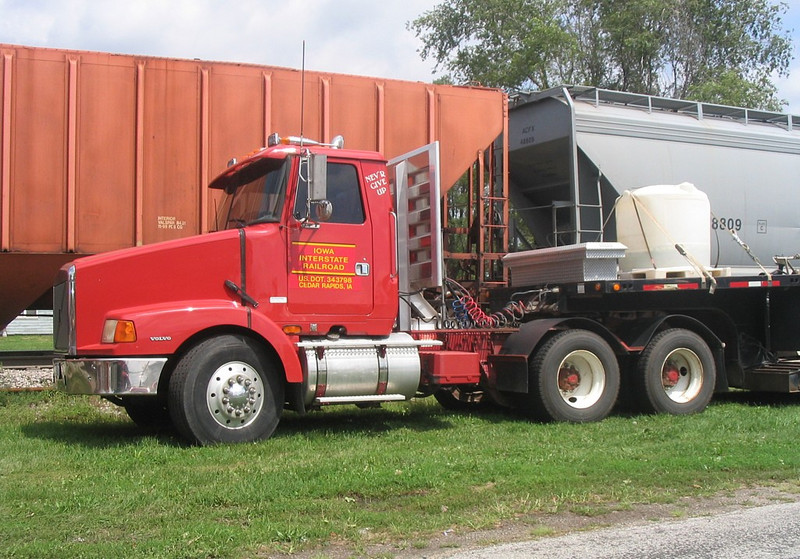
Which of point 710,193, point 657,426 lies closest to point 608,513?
point 657,426

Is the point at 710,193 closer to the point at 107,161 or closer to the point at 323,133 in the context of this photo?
the point at 323,133

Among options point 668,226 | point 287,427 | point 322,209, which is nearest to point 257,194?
point 322,209

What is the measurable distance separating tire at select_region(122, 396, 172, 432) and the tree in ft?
66.7

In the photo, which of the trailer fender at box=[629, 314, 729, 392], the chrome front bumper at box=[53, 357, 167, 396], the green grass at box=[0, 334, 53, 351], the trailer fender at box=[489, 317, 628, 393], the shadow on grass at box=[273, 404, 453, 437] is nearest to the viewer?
the chrome front bumper at box=[53, 357, 167, 396]

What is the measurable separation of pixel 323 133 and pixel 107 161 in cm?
262

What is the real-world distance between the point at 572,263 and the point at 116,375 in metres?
4.92

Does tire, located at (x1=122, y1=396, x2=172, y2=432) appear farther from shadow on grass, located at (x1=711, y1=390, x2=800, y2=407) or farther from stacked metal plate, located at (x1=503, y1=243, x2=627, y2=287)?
shadow on grass, located at (x1=711, y1=390, x2=800, y2=407)

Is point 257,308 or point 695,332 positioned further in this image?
point 695,332

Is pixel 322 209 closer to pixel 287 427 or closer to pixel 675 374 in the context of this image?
pixel 287 427

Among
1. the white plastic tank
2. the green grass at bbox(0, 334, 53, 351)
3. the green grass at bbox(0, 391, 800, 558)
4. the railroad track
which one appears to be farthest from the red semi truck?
the green grass at bbox(0, 334, 53, 351)

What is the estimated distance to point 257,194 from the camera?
7926mm

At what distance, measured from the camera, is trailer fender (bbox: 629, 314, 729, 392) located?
9.38 metres

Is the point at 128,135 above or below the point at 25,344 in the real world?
above

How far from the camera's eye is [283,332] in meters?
7.64
